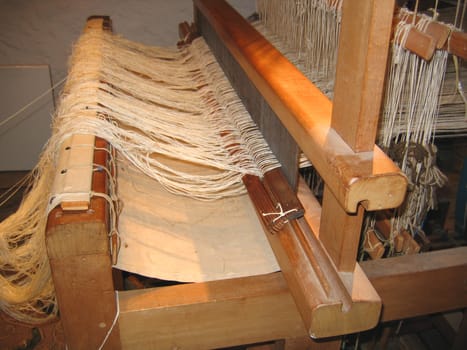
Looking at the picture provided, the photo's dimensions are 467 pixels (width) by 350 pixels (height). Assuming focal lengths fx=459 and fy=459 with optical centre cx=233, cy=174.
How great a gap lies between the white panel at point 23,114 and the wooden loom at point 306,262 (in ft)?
9.28

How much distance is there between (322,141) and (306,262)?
0.80 feet

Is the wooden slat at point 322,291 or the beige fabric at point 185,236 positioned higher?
the wooden slat at point 322,291

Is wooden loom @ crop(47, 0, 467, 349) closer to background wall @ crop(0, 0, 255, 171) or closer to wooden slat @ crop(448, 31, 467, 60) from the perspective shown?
wooden slat @ crop(448, 31, 467, 60)

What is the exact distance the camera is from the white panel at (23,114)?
138 inches

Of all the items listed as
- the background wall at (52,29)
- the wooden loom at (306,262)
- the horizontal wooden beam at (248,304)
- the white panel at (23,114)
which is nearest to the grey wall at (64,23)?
the background wall at (52,29)

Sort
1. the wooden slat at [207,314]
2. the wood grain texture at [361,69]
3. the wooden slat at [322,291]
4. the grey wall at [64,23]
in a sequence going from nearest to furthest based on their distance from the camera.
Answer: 1. the wood grain texture at [361,69]
2. the wooden slat at [322,291]
3. the wooden slat at [207,314]
4. the grey wall at [64,23]

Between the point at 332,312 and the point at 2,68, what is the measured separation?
11.3 feet

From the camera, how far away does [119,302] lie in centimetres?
92

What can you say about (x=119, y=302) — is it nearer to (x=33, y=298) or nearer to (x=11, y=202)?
(x=33, y=298)

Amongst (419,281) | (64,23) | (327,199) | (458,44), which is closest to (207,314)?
(327,199)

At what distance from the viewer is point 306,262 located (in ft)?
2.79

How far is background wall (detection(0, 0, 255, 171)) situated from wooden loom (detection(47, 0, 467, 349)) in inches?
104

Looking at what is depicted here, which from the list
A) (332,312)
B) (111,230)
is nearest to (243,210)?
(111,230)

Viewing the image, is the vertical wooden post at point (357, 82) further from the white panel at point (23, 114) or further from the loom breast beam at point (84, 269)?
the white panel at point (23, 114)
